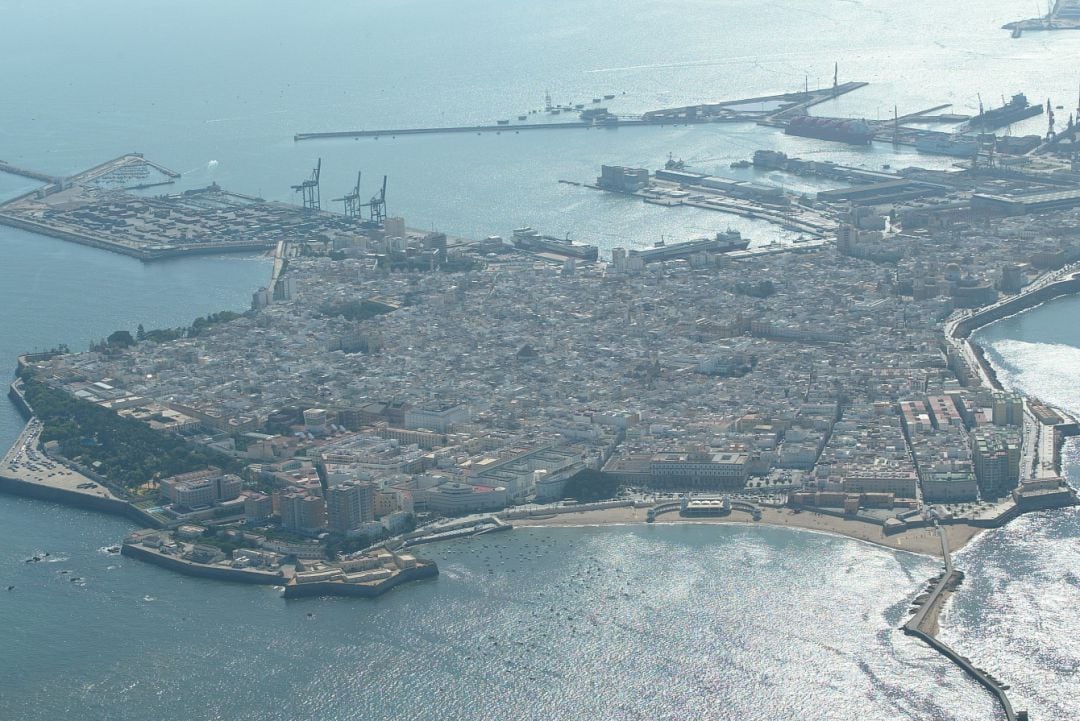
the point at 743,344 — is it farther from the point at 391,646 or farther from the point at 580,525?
the point at 391,646

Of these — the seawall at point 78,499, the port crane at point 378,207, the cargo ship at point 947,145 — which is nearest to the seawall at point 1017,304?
the cargo ship at point 947,145

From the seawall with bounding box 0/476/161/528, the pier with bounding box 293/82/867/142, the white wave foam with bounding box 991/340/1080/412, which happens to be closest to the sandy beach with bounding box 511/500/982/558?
the seawall with bounding box 0/476/161/528

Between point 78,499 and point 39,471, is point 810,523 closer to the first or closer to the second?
point 78,499

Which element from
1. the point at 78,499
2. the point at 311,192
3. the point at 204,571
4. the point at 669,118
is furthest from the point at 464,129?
the point at 204,571

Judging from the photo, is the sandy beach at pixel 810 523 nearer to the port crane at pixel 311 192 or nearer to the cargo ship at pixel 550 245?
the cargo ship at pixel 550 245

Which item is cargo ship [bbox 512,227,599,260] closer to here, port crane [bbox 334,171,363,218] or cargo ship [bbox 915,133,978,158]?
port crane [bbox 334,171,363,218]

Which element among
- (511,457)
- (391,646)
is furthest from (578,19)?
(391,646)
